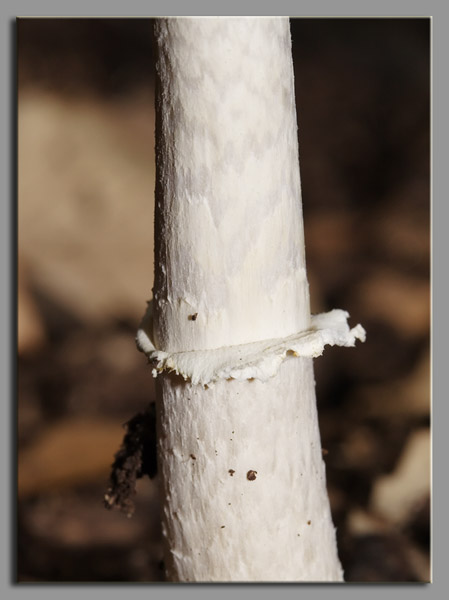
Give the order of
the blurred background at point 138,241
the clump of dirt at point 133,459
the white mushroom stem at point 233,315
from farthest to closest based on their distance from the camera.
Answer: the blurred background at point 138,241 < the clump of dirt at point 133,459 < the white mushroom stem at point 233,315

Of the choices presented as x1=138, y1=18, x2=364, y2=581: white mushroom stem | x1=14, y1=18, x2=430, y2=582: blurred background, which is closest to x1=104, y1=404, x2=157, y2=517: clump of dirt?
x1=138, y1=18, x2=364, y2=581: white mushroom stem

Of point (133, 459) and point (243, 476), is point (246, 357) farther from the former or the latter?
point (133, 459)

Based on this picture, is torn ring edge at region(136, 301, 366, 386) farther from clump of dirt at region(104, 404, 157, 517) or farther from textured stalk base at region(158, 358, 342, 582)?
clump of dirt at region(104, 404, 157, 517)

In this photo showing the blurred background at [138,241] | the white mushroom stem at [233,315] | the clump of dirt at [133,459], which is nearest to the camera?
the white mushroom stem at [233,315]

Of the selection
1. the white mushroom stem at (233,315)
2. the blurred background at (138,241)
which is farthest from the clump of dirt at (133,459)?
the blurred background at (138,241)

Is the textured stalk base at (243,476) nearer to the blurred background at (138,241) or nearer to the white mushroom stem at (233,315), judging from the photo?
the white mushroom stem at (233,315)

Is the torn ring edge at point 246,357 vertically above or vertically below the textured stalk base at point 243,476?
above

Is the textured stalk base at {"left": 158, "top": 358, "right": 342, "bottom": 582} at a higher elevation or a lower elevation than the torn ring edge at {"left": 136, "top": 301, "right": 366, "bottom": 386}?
lower
